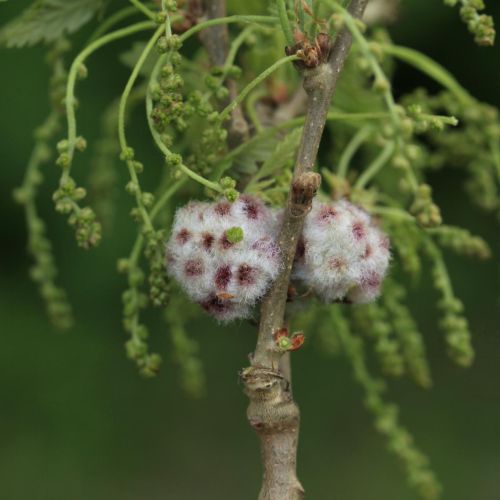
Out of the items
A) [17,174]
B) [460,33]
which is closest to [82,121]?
Answer: [17,174]

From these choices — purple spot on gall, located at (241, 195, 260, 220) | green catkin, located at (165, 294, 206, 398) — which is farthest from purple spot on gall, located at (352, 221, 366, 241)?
green catkin, located at (165, 294, 206, 398)

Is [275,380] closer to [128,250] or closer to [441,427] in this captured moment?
[128,250]

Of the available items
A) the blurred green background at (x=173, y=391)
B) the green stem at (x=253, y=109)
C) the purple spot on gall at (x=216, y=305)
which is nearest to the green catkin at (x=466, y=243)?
the green stem at (x=253, y=109)

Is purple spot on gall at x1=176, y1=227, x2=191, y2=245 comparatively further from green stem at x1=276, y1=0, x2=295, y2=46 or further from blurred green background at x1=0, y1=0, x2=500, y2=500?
blurred green background at x1=0, y1=0, x2=500, y2=500

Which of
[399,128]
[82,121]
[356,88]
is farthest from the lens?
[82,121]

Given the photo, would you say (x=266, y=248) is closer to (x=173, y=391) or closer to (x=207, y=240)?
(x=207, y=240)

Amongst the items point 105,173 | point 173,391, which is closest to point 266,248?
point 105,173
